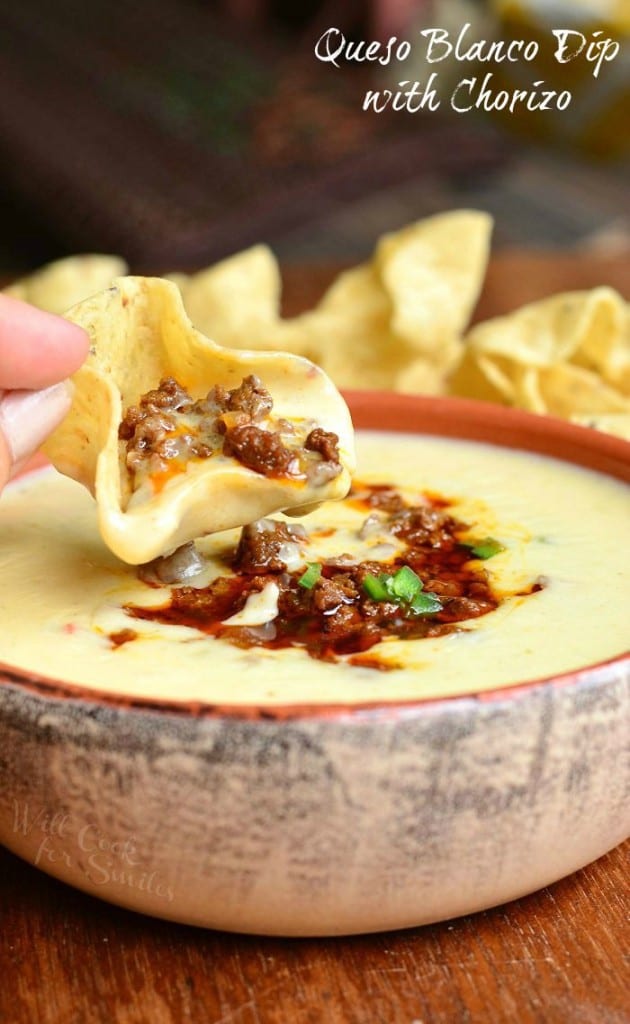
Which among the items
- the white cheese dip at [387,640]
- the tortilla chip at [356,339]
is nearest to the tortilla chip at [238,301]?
the tortilla chip at [356,339]

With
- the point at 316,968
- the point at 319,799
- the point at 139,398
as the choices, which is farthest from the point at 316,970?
the point at 139,398

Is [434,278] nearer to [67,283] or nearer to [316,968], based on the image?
[67,283]

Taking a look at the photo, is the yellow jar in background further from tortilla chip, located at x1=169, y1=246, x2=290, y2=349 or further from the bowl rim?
the bowl rim

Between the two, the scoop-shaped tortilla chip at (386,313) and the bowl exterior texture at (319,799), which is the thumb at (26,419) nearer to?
the bowl exterior texture at (319,799)

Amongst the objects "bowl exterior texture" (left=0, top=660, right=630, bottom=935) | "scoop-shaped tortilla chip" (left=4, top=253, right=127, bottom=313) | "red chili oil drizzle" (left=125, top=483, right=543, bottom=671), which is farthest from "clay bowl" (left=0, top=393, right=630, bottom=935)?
"scoop-shaped tortilla chip" (left=4, top=253, right=127, bottom=313)

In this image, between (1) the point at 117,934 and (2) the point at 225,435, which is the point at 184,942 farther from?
(2) the point at 225,435
